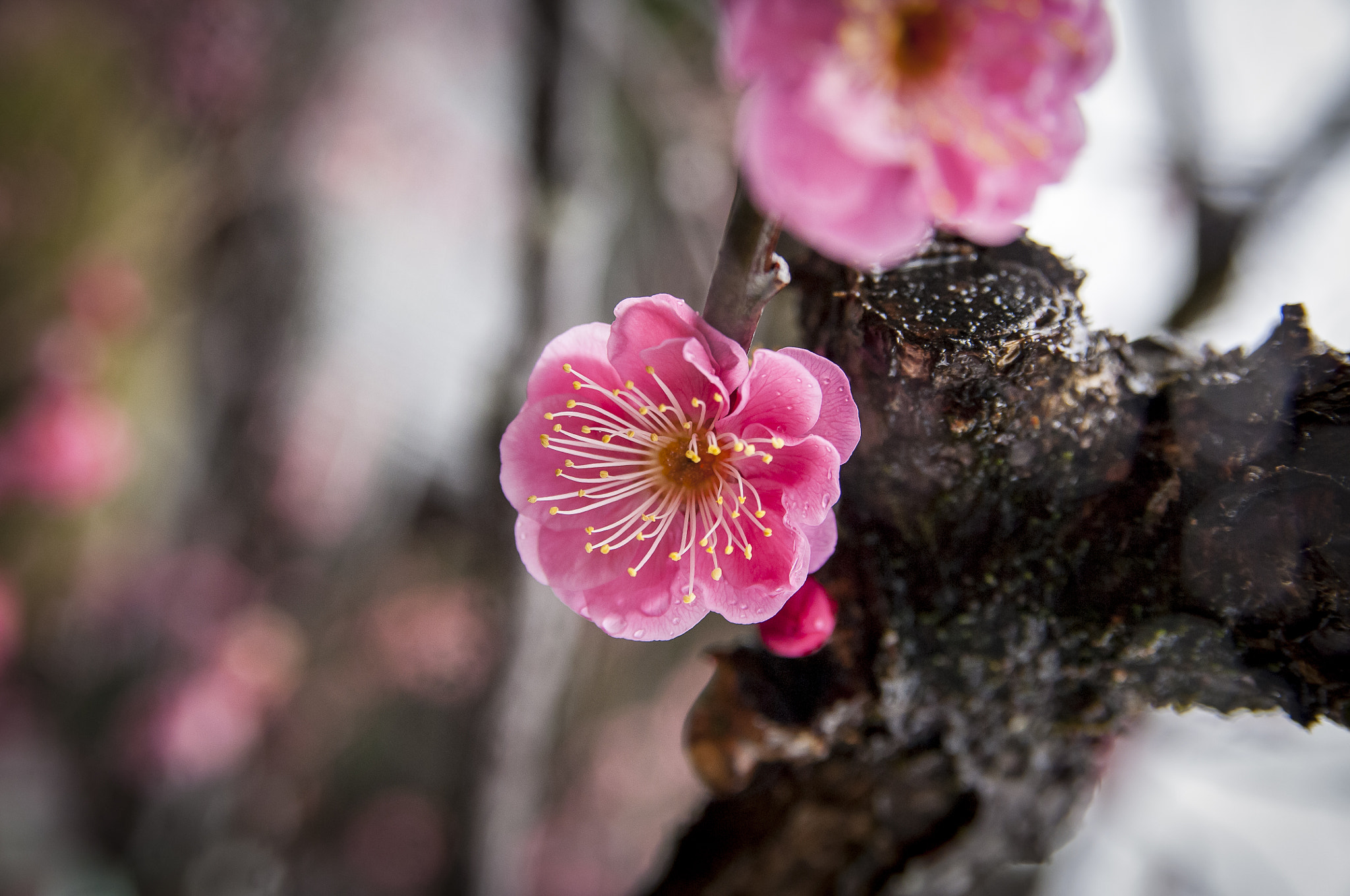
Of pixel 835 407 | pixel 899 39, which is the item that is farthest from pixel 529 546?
pixel 899 39

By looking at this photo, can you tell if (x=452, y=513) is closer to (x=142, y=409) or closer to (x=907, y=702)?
(x=142, y=409)

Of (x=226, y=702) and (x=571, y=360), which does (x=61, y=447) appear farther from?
(x=571, y=360)

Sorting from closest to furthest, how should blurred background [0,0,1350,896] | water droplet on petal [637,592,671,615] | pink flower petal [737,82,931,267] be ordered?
pink flower petal [737,82,931,267] → water droplet on petal [637,592,671,615] → blurred background [0,0,1350,896]

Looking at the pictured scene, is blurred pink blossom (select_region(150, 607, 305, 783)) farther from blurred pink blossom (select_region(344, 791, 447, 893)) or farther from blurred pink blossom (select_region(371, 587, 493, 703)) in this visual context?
blurred pink blossom (select_region(344, 791, 447, 893))

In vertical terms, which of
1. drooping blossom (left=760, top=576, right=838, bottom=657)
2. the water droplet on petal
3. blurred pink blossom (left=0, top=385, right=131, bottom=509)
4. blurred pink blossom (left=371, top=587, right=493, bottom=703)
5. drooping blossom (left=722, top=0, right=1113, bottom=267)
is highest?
drooping blossom (left=722, top=0, right=1113, bottom=267)

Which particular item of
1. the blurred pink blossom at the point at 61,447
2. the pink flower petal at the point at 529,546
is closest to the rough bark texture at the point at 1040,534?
the pink flower petal at the point at 529,546

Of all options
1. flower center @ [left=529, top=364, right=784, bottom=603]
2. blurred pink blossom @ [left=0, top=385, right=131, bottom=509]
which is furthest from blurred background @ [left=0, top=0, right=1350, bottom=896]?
flower center @ [left=529, top=364, right=784, bottom=603]

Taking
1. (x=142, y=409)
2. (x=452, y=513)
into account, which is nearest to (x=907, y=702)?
(x=452, y=513)
